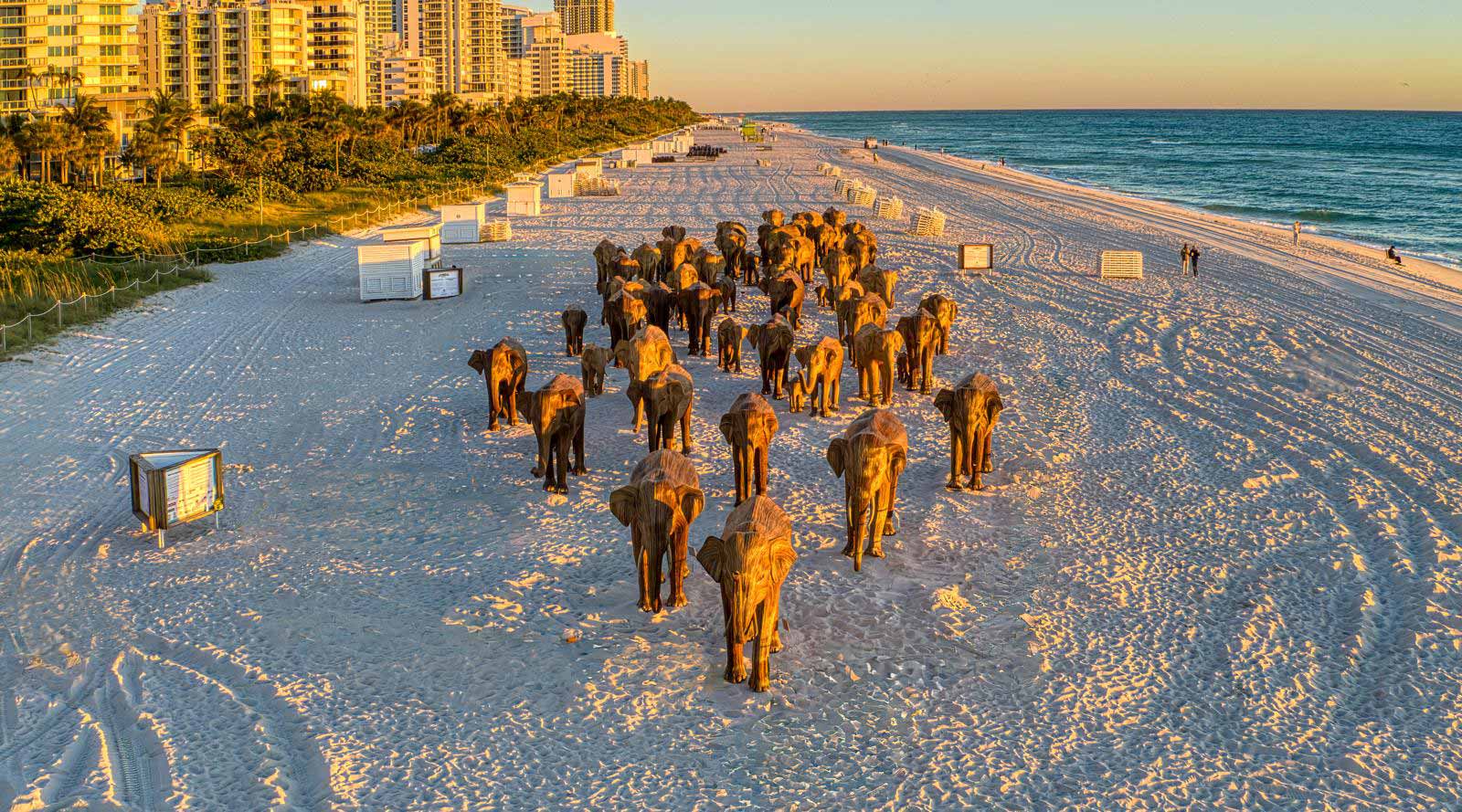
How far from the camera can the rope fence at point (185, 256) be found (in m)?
23.6

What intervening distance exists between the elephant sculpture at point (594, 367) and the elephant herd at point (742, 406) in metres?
0.03

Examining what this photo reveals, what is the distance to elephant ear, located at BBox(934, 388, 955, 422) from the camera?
14.7 metres

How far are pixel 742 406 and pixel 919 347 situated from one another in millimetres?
6824

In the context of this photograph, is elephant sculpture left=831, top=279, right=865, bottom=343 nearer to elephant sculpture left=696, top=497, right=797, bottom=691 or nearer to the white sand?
the white sand

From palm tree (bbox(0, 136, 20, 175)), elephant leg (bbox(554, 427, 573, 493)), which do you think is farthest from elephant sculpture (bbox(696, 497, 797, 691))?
palm tree (bbox(0, 136, 20, 175))

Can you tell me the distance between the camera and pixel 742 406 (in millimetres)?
14055

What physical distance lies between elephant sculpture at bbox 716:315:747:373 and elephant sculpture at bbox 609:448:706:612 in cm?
996

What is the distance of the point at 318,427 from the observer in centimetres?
1775

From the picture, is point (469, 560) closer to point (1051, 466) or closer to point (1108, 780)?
point (1108, 780)

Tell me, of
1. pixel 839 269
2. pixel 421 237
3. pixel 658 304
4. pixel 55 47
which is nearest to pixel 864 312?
pixel 658 304

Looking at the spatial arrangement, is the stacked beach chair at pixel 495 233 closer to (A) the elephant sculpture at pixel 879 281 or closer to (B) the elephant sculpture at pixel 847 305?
(A) the elephant sculpture at pixel 879 281

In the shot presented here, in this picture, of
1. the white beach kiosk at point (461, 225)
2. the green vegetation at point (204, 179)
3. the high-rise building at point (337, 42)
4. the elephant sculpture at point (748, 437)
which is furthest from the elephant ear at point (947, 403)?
the high-rise building at point (337, 42)

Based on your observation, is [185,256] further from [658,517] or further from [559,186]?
[658,517]

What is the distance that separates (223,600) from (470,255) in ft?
87.3
